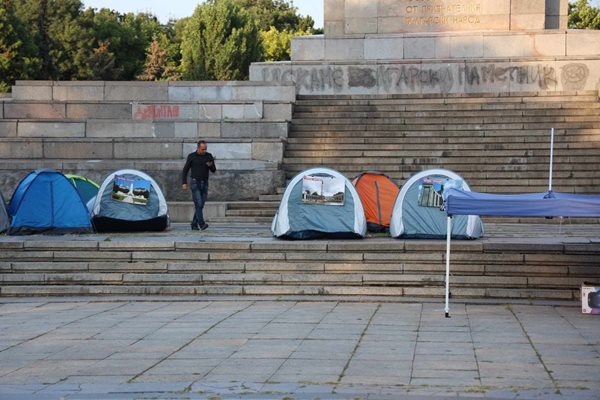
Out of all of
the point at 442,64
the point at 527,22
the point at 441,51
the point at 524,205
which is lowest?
the point at 524,205

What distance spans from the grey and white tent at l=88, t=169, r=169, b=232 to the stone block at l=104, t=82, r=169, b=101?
33.7 ft

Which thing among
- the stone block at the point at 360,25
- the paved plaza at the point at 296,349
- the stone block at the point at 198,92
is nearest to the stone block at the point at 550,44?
the stone block at the point at 360,25

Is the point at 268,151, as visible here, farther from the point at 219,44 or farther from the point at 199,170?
the point at 219,44

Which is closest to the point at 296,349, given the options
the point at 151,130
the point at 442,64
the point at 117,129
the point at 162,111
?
the point at 151,130

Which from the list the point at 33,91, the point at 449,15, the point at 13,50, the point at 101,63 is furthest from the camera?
the point at 101,63

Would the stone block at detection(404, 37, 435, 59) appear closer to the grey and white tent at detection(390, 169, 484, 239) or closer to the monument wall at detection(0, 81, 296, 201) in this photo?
the monument wall at detection(0, 81, 296, 201)

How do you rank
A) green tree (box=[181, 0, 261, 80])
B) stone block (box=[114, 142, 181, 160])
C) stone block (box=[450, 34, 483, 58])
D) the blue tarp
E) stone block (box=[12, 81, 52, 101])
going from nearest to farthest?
the blue tarp < stone block (box=[114, 142, 181, 160]) < stone block (box=[12, 81, 52, 101]) < stone block (box=[450, 34, 483, 58]) < green tree (box=[181, 0, 261, 80])

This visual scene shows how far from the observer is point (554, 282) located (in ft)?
53.8

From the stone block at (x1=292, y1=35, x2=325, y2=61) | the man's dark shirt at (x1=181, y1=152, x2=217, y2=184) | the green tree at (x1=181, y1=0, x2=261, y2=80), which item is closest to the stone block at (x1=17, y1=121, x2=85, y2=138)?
the stone block at (x1=292, y1=35, x2=325, y2=61)

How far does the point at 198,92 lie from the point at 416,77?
6.67 metres

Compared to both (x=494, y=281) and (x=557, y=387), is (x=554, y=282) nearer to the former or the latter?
(x=494, y=281)

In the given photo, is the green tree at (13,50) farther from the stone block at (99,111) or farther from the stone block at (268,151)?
the stone block at (268,151)

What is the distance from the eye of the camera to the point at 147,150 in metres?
27.9

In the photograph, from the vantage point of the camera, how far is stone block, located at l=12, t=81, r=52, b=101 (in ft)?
105
